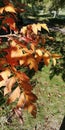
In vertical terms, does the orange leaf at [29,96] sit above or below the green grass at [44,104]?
above

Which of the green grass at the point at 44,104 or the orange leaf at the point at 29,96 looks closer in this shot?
the orange leaf at the point at 29,96

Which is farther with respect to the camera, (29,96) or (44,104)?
(44,104)

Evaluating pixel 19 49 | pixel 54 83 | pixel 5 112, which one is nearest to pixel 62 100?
pixel 54 83

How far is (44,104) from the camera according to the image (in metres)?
5.80

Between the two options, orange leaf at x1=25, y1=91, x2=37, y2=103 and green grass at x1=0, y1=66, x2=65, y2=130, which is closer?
orange leaf at x1=25, y1=91, x2=37, y2=103

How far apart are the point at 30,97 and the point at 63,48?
8.36m

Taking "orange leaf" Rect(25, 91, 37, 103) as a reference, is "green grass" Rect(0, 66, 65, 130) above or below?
below

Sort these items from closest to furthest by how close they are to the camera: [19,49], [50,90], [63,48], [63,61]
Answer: [19,49] → [50,90] → [63,61] → [63,48]

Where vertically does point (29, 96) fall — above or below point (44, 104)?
above

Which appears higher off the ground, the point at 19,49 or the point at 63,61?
the point at 19,49

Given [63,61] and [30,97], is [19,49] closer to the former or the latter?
[30,97]

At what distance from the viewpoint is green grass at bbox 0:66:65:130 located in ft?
16.2

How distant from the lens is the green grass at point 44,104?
16.2 ft

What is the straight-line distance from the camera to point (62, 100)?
608 centimetres
